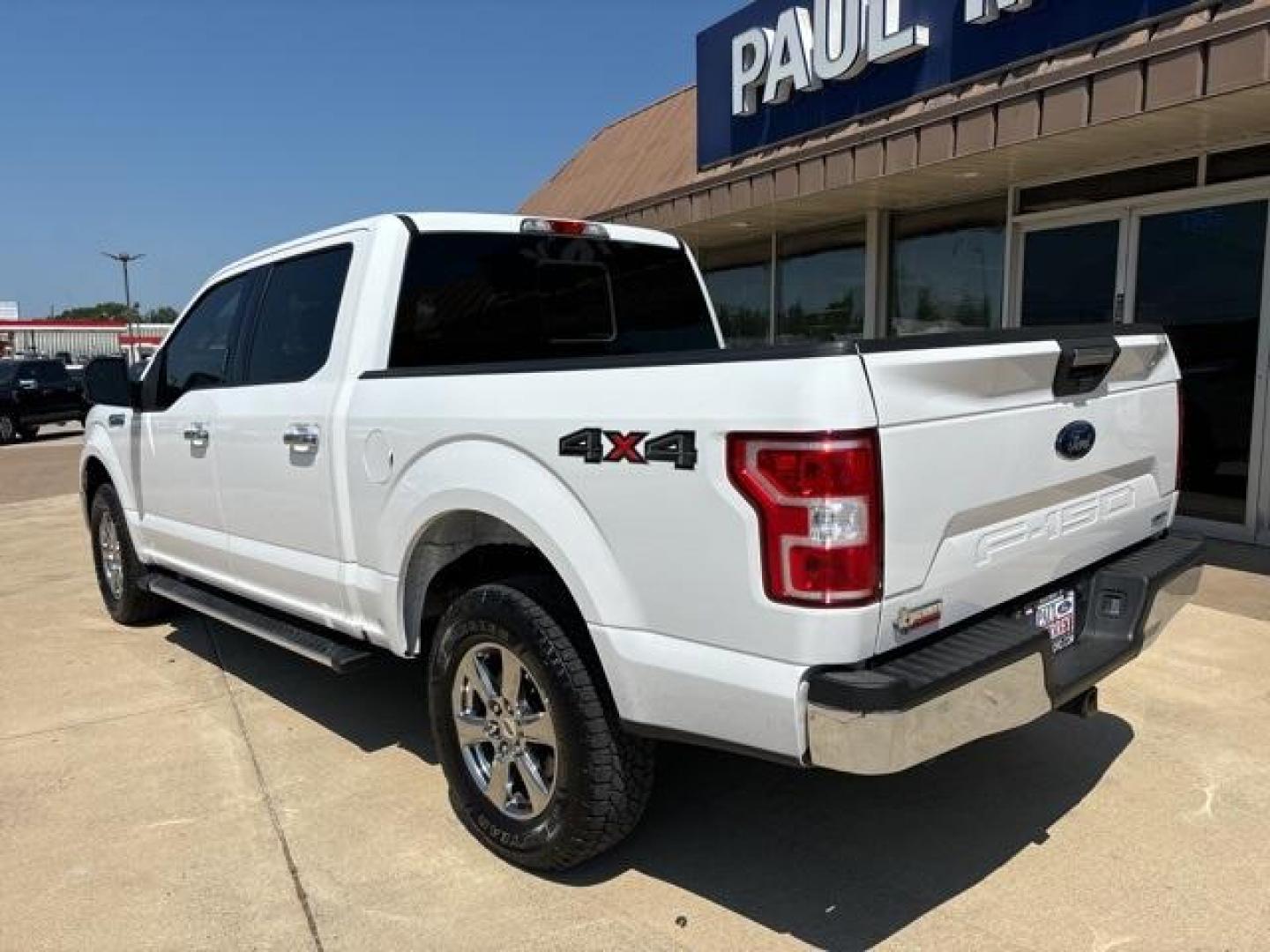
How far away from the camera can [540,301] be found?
402cm

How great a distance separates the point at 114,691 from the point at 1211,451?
7.17 m

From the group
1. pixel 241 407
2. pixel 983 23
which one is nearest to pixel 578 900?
pixel 241 407

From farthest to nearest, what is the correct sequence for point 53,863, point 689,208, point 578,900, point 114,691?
1. point 689,208
2. point 114,691
3. point 53,863
4. point 578,900

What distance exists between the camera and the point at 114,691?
474 cm

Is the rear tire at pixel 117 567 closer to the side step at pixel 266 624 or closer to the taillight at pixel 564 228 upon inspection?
the side step at pixel 266 624

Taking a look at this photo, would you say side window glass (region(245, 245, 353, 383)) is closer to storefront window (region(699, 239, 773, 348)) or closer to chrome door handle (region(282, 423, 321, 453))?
chrome door handle (region(282, 423, 321, 453))

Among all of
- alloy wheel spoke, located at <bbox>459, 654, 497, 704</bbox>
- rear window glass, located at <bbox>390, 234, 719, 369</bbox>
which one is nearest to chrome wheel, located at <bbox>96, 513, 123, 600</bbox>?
rear window glass, located at <bbox>390, 234, 719, 369</bbox>

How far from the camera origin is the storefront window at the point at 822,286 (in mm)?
10352

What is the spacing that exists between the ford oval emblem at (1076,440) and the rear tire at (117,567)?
14.9 feet

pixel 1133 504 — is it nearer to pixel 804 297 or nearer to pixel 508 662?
pixel 508 662

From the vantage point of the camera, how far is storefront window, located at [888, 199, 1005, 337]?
8789 mm

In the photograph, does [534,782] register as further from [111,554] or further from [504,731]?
[111,554]

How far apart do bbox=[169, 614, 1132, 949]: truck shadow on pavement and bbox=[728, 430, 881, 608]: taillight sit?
3.51 feet

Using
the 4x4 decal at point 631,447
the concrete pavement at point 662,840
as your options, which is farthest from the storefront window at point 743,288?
the 4x4 decal at point 631,447
